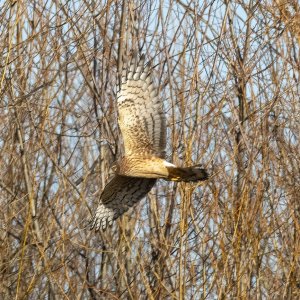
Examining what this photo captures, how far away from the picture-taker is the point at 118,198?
8.72 meters

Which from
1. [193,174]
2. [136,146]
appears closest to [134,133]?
[136,146]

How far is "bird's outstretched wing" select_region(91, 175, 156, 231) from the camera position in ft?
28.3

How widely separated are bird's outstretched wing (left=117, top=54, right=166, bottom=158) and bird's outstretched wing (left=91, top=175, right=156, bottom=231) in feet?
1.78

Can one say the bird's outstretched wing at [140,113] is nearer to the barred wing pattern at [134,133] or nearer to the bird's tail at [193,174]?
the barred wing pattern at [134,133]

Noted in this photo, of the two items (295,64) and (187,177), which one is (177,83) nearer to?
(295,64)

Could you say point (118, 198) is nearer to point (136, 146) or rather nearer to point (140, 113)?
point (136, 146)

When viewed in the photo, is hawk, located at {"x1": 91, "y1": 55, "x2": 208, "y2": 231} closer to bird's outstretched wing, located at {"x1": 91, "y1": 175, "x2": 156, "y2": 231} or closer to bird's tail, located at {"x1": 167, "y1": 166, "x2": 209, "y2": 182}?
bird's outstretched wing, located at {"x1": 91, "y1": 175, "x2": 156, "y2": 231}

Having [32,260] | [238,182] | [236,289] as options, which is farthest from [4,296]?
[236,289]

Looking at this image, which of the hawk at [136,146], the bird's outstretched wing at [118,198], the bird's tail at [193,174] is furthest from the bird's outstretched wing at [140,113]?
the bird's tail at [193,174]

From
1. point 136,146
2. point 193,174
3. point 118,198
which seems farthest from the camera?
point 118,198

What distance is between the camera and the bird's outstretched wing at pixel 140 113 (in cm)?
814

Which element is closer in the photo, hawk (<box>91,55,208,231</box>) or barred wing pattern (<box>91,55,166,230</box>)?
hawk (<box>91,55,208,231</box>)

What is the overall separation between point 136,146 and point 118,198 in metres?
0.76

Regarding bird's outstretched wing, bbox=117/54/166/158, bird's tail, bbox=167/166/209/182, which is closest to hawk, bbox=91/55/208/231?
bird's outstretched wing, bbox=117/54/166/158
